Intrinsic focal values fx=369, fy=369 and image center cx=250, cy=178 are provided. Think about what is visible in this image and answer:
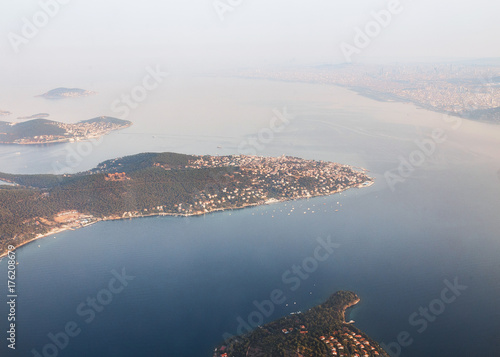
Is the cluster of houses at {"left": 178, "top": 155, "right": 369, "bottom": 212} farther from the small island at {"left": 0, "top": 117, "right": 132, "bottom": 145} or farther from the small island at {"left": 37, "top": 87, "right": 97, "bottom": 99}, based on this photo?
the small island at {"left": 37, "top": 87, "right": 97, "bottom": 99}

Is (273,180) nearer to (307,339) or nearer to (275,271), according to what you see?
(275,271)

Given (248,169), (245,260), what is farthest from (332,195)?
(245,260)

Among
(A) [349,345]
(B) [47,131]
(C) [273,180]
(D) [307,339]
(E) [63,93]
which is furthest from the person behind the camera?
(E) [63,93]

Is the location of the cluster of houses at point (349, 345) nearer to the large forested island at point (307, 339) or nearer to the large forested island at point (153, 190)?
the large forested island at point (307, 339)

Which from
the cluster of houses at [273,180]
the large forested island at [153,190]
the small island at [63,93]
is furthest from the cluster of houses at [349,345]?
the small island at [63,93]

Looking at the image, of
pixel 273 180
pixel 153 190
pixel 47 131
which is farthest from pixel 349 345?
pixel 47 131

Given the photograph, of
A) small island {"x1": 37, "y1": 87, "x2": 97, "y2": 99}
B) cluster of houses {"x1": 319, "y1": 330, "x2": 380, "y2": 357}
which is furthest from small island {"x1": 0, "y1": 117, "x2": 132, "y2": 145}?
cluster of houses {"x1": 319, "y1": 330, "x2": 380, "y2": 357}
